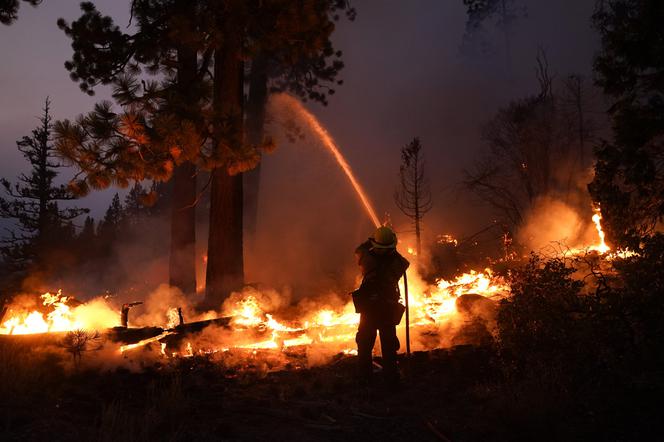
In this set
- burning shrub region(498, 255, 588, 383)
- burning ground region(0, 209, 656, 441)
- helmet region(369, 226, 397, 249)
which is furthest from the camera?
helmet region(369, 226, 397, 249)

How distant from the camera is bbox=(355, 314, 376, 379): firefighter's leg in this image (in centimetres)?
618

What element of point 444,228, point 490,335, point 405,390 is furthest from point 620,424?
point 444,228

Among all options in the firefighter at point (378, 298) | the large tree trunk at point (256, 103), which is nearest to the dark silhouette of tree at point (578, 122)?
the large tree trunk at point (256, 103)

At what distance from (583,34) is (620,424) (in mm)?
34356

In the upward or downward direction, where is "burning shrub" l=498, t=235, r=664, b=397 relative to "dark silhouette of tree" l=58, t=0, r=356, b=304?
downward

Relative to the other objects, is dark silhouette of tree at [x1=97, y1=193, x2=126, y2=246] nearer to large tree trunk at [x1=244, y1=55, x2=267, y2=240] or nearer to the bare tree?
large tree trunk at [x1=244, y1=55, x2=267, y2=240]

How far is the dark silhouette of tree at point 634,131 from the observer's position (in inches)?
217

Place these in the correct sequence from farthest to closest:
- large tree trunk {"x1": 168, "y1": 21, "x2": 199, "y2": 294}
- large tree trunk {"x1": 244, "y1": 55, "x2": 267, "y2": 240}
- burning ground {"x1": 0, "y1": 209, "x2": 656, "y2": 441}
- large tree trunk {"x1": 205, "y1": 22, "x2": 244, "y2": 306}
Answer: large tree trunk {"x1": 244, "y1": 55, "x2": 267, "y2": 240}
large tree trunk {"x1": 168, "y1": 21, "x2": 199, "y2": 294}
large tree trunk {"x1": 205, "y1": 22, "x2": 244, "y2": 306}
burning ground {"x1": 0, "y1": 209, "x2": 656, "y2": 441}

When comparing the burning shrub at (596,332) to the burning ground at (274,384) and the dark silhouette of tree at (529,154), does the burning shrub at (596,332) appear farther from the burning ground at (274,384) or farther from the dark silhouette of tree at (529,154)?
the dark silhouette of tree at (529,154)

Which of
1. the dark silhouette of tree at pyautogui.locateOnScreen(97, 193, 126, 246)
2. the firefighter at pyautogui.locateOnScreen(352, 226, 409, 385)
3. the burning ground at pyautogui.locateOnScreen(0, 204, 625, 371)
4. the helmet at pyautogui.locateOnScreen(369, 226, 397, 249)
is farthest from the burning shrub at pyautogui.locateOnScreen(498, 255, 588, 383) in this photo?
the dark silhouette of tree at pyautogui.locateOnScreen(97, 193, 126, 246)

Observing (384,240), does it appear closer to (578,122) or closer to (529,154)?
(529,154)

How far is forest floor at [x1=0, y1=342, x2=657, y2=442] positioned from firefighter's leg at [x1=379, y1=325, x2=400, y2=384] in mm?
178

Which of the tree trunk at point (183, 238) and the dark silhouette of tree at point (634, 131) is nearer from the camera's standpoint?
the dark silhouette of tree at point (634, 131)

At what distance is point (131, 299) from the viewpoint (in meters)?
13.2
